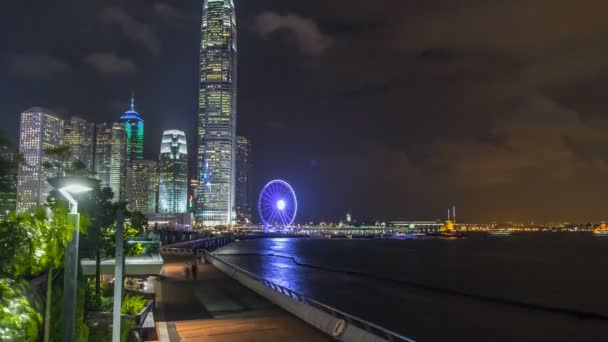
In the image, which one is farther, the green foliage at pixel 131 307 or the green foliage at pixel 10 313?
the green foliage at pixel 131 307

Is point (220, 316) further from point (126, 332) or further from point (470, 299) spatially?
point (470, 299)

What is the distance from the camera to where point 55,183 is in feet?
26.1

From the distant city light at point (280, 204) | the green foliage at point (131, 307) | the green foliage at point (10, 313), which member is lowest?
the green foliage at point (131, 307)

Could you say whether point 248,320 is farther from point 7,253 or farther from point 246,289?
point 7,253

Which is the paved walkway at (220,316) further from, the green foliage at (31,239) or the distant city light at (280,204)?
the distant city light at (280,204)

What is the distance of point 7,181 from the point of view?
754 centimetres

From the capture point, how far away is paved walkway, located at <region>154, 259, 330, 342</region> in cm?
1917

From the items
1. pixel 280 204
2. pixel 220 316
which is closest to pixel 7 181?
pixel 220 316

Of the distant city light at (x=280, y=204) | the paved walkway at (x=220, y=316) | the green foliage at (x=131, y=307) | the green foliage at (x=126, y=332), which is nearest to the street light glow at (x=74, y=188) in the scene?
the green foliage at (x=126, y=332)

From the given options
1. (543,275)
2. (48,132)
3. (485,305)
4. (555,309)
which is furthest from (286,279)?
(48,132)

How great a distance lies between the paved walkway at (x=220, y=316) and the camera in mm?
19175

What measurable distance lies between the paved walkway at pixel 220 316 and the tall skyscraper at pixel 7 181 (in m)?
11.1

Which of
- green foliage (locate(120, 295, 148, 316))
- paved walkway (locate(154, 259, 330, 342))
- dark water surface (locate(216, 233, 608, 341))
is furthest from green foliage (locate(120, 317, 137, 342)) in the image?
dark water surface (locate(216, 233, 608, 341))

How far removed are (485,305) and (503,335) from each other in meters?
15.5
